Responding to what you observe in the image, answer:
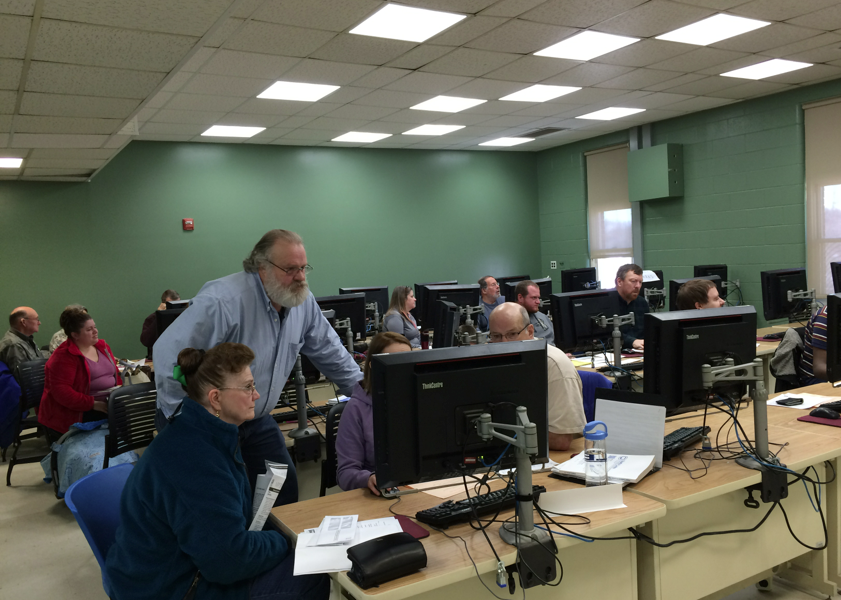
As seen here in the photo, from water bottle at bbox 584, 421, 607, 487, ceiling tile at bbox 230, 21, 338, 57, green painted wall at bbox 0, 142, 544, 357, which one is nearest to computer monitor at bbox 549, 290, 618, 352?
water bottle at bbox 584, 421, 607, 487

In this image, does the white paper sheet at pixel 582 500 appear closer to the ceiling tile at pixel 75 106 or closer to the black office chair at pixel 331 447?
the black office chair at pixel 331 447

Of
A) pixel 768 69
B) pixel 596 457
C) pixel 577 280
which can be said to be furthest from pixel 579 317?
pixel 768 69

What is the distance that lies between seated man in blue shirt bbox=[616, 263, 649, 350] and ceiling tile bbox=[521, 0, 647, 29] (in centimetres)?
175

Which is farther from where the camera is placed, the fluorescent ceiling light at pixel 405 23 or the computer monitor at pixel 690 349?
the fluorescent ceiling light at pixel 405 23

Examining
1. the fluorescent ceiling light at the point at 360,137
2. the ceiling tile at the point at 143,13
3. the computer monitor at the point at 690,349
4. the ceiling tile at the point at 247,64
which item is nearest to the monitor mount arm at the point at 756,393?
the computer monitor at the point at 690,349

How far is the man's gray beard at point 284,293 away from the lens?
2.80m

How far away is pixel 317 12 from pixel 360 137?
4392 millimetres

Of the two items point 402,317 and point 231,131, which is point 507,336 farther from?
point 231,131

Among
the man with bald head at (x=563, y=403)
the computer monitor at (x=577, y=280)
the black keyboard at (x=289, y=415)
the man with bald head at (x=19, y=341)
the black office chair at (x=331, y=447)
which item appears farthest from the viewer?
the computer monitor at (x=577, y=280)

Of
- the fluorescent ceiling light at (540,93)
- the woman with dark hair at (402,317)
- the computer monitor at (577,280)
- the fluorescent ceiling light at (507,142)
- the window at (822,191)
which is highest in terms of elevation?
the fluorescent ceiling light at (507,142)

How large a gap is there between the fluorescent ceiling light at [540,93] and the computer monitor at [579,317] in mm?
2936

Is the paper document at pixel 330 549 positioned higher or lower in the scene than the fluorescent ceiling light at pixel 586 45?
lower

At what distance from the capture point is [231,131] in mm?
7582

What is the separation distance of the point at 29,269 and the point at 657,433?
7422 mm
